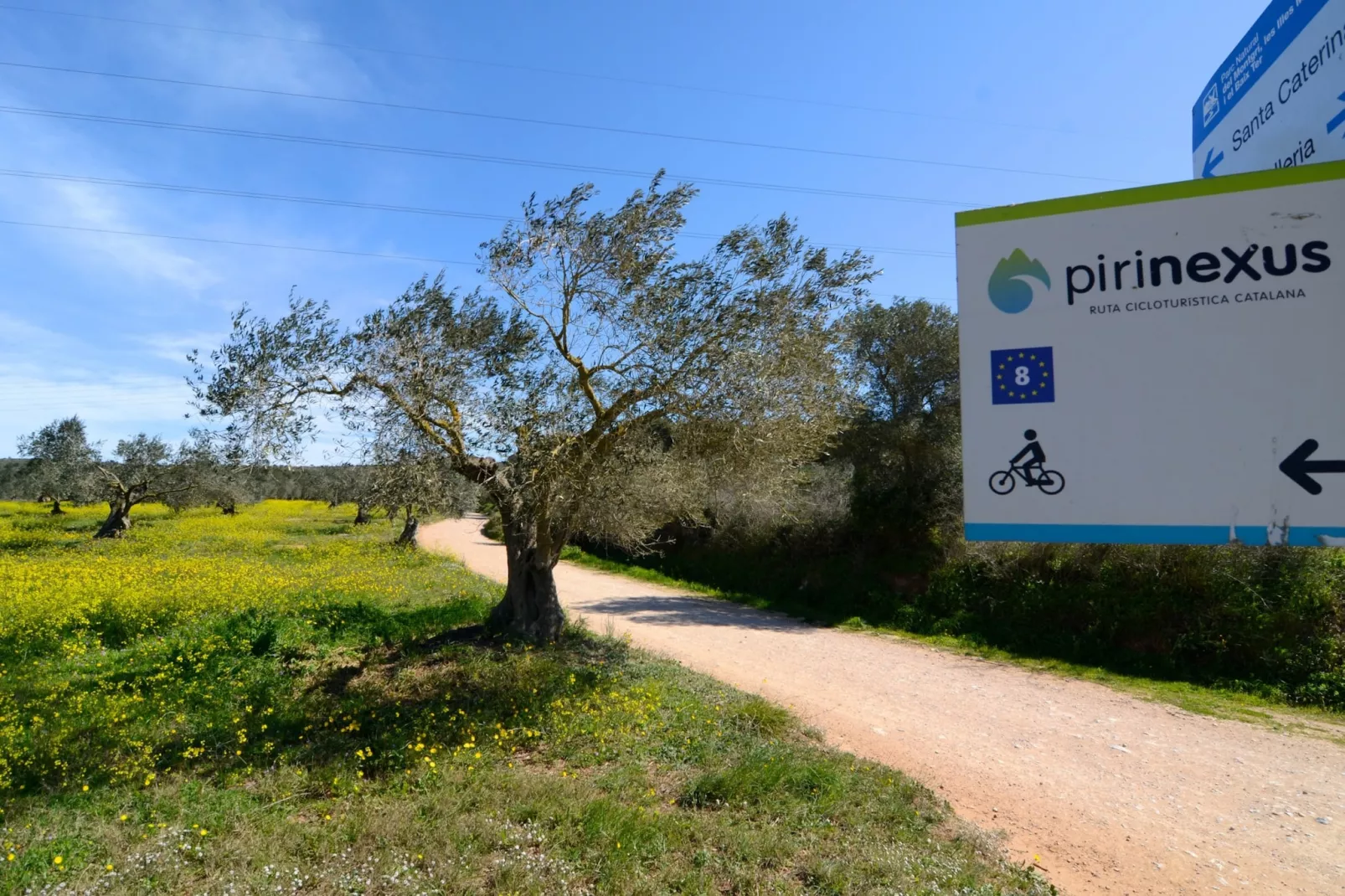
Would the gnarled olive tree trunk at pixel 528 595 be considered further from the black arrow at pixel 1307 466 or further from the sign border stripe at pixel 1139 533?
the black arrow at pixel 1307 466

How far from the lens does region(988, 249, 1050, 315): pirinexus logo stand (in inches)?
68.9

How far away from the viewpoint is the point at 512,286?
8680 millimetres

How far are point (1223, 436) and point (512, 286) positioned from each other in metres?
7.97

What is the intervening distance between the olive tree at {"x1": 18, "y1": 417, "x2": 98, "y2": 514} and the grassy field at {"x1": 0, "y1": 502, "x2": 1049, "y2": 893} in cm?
3022

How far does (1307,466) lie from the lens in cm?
156

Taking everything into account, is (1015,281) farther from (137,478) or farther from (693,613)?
(137,478)

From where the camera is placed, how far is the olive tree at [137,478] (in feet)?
93.9

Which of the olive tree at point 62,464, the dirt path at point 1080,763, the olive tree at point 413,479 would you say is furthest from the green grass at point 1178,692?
the olive tree at point 62,464

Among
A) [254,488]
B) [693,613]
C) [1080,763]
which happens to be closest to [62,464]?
[254,488]

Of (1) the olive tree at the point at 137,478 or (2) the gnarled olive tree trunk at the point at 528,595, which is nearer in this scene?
(2) the gnarled olive tree trunk at the point at 528,595

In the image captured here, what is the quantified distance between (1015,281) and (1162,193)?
0.36 m

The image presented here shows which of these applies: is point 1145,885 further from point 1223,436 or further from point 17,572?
point 17,572

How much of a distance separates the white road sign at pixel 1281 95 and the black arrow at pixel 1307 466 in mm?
664

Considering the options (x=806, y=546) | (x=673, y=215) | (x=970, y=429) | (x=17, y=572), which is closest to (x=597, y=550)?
(x=806, y=546)
